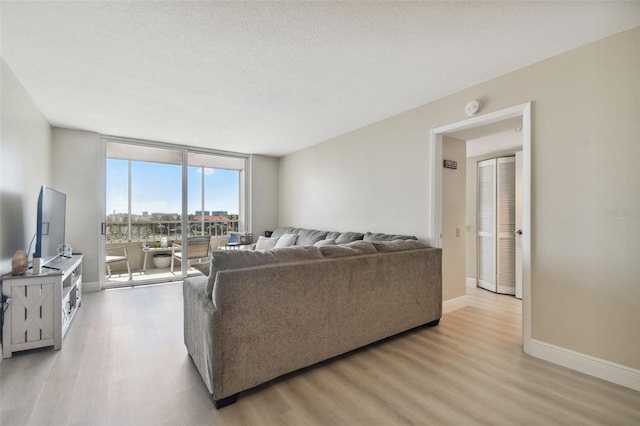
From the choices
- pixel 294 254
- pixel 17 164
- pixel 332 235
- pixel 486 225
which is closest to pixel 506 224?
pixel 486 225

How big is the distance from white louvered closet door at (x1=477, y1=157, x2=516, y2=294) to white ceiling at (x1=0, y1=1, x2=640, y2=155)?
6.77 feet

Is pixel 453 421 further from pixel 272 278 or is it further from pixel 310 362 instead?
pixel 272 278

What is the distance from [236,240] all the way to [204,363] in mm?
4086

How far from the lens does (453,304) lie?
351 cm

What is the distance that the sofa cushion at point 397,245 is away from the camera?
2.69m

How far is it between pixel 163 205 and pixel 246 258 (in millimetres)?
4874

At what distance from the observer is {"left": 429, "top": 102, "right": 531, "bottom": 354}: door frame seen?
2.45 meters

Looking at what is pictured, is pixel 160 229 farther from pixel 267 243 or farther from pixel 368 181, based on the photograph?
pixel 368 181

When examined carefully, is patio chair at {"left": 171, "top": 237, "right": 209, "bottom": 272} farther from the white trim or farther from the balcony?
the white trim

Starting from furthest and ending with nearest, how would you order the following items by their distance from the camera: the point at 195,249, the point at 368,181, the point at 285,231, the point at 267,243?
the point at 285,231 → the point at 195,249 → the point at 267,243 → the point at 368,181

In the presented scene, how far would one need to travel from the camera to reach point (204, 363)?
183cm

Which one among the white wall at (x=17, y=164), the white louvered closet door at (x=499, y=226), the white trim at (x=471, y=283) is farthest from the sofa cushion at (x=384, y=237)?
the white wall at (x=17, y=164)

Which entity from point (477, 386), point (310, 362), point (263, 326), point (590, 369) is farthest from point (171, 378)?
point (590, 369)

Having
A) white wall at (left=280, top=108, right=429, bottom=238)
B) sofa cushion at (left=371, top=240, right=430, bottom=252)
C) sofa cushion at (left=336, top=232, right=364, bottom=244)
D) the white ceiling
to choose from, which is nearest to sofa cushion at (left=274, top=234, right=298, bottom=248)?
white wall at (left=280, top=108, right=429, bottom=238)
